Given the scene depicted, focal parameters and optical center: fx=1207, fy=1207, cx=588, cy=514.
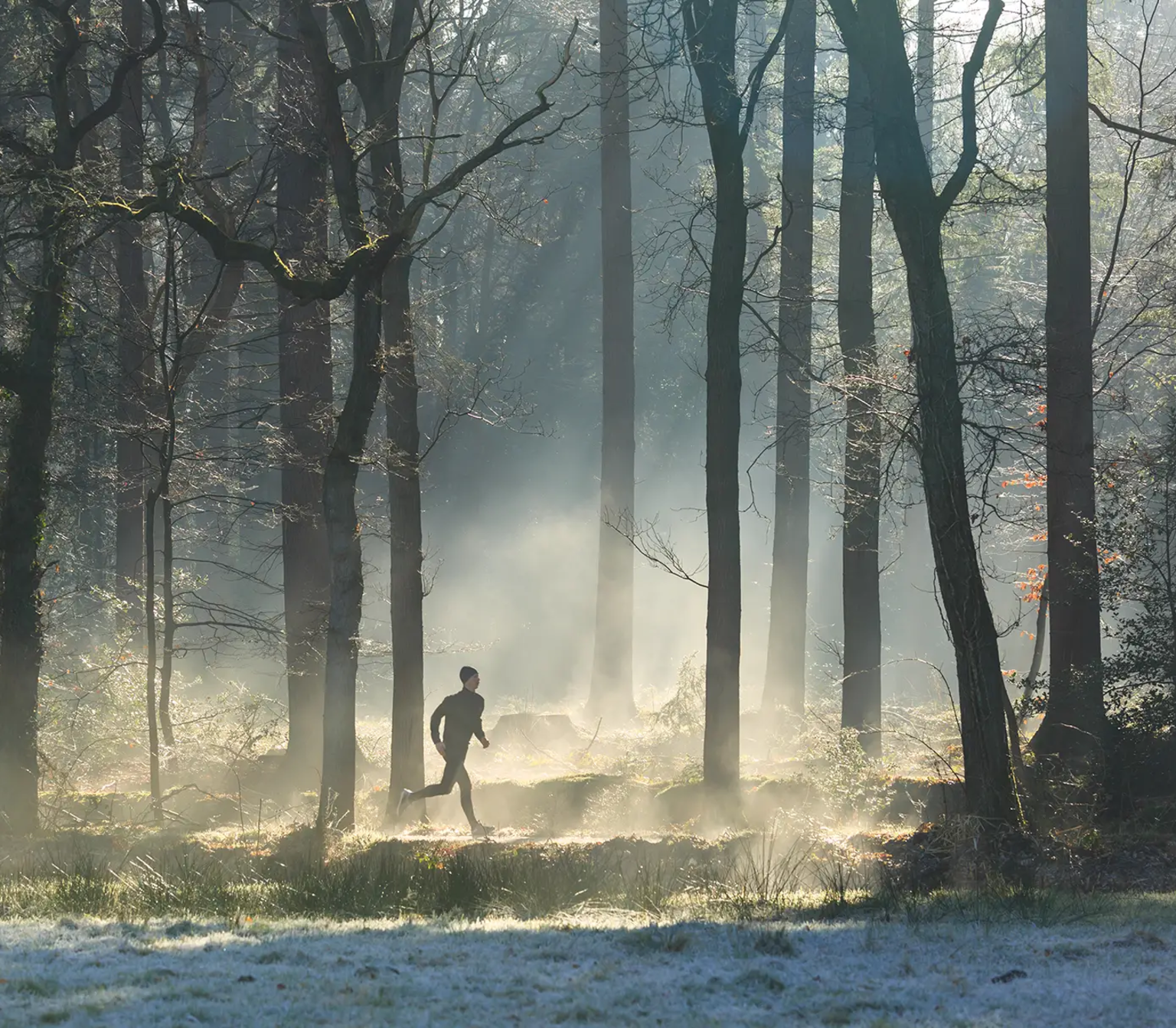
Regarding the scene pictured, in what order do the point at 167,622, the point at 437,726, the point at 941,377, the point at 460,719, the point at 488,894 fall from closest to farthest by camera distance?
the point at 488,894, the point at 941,377, the point at 437,726, the point at 460,719, the point at 167,622

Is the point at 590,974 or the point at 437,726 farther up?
the point at 437,726

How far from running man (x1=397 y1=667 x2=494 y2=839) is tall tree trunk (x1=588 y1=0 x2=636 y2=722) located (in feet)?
33.6

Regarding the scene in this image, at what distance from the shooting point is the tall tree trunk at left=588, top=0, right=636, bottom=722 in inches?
959

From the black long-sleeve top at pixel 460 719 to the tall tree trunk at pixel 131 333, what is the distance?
4.20 metres

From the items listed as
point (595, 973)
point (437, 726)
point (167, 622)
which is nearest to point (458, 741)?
point (437, 726)

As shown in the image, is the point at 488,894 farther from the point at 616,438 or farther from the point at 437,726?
the point at 616,438

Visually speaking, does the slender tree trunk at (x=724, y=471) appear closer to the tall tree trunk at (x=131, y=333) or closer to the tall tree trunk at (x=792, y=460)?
the tall tree trunk at (x=792, y=460)

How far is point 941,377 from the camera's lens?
374 inches

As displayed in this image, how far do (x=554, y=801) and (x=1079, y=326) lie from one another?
28.4 ft

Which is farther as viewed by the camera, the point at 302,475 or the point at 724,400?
the point at 302,475

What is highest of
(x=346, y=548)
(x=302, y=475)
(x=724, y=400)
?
(x=724, y=400)

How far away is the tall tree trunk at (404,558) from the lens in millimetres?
14906

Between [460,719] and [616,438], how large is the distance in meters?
11.8

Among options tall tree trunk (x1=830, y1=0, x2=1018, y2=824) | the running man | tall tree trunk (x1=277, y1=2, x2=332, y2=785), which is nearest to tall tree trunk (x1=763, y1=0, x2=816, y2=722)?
tall tree trunk (x1=277, y1=2, x2=332, y2=785)
